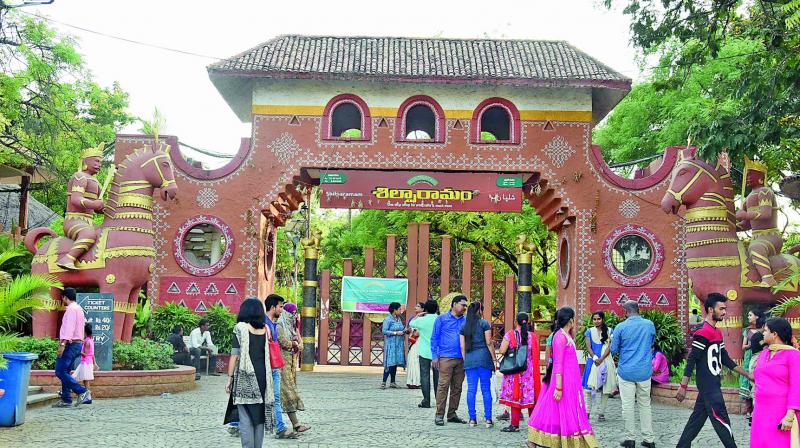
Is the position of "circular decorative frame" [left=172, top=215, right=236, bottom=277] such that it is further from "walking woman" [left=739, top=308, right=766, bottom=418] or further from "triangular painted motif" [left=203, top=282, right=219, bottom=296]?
"walking woman" [left=739, top=308, right=766, bottom=418]

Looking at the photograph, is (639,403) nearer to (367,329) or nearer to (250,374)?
(250,374)

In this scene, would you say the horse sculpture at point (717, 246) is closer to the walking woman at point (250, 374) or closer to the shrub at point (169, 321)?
the shrub at point (169, 321)

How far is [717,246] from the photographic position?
57.3 feet

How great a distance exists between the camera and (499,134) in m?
23.1

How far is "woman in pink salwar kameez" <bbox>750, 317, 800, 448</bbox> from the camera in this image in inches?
283

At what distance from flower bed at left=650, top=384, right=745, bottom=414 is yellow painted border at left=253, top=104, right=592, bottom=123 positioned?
754 cm

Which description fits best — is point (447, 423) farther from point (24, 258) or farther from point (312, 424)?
point (24, 258)

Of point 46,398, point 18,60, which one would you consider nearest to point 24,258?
point 18,60

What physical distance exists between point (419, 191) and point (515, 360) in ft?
33.2

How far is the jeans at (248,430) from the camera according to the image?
780 centimetres

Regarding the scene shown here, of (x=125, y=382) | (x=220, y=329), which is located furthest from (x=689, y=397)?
(x=220, y=329)

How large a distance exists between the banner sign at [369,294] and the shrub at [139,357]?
267 inches

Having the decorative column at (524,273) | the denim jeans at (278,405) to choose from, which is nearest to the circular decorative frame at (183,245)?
the decorative column at (524,273)

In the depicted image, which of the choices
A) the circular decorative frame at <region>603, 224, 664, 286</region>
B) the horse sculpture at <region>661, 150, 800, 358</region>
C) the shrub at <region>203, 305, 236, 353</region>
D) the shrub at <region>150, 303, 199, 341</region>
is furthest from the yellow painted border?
the shrub at <region>150, 303, 199, 341</region>
